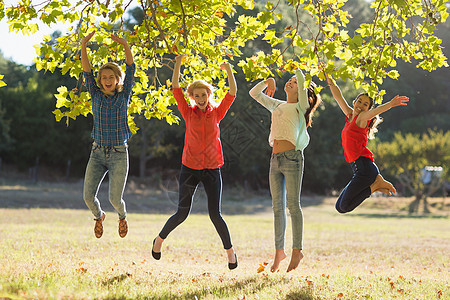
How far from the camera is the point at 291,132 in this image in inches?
253

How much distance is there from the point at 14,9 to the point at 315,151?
31627 mm

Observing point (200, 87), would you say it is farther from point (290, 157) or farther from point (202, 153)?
point (290, 157)

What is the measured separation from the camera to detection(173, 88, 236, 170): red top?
6047 mm

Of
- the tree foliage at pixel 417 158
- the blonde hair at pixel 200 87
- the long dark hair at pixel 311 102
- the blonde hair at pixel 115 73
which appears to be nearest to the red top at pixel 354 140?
the long dark hair at pixel 311 102

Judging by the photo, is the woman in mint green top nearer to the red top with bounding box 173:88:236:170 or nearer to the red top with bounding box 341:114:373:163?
the red top with bounding box 341:114:373:163

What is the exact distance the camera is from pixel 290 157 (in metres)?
6.34

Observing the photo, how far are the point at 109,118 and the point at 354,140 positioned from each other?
316 centimetres

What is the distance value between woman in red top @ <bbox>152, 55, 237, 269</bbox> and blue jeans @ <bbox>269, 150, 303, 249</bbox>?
2.44 ft

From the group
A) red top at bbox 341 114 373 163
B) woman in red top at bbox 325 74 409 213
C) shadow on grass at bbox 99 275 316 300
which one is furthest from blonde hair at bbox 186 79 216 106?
shadow on grass at bbox 99 275 316 300

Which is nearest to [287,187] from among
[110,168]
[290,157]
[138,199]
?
[290,157]

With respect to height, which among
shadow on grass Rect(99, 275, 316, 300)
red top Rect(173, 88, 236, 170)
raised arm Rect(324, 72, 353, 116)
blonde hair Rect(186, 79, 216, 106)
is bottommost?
shadow on grass Rect(99, 275, 316, 300)

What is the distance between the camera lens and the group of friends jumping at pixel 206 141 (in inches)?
241

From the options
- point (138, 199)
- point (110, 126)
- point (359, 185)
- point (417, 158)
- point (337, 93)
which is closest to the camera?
point (110, 126)

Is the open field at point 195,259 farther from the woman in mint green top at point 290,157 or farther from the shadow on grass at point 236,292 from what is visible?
the woman in mint green top at point 290,157
